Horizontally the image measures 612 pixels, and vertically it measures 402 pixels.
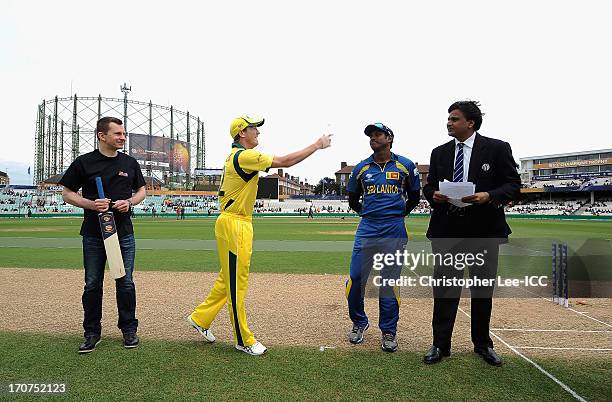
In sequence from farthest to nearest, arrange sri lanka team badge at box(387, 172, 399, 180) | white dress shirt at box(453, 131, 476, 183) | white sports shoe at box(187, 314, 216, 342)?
sri lanka team badge at box(387, 172, 399, 180) → white sports shoe at box(187, 314, 216, 342) → white dress shirt at box(453, 131, 476, 183)

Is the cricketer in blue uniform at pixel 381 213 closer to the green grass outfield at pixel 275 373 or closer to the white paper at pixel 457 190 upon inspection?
the green grass outfield at pixel 275 373

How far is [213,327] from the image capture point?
5457 mm

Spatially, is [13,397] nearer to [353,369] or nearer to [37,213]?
[353,369]

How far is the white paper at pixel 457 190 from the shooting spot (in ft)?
12.9

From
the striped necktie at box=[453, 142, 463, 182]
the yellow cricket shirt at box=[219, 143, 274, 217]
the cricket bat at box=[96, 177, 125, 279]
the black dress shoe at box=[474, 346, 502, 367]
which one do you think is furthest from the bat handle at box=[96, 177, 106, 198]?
the black dress shoe at box=[474, 346, 502, 367]

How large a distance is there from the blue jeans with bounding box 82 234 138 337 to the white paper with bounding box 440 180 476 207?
317 cm

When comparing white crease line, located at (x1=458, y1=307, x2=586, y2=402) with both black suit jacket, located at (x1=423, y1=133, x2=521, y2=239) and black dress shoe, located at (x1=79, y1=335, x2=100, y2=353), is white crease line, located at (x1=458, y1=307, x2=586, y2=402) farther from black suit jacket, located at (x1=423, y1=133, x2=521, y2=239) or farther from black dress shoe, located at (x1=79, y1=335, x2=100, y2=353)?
black dress shoe, located at (x1=79, y1=335, x2=100, y2=353)

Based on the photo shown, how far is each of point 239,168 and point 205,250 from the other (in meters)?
11.5

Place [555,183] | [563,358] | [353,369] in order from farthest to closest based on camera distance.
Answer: [555,183] < [563,358] < [353,369]

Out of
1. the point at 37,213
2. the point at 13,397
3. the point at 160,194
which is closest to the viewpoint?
the point at 13,397

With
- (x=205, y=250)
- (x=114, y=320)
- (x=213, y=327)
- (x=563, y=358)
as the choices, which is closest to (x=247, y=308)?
(x=213, y=327)

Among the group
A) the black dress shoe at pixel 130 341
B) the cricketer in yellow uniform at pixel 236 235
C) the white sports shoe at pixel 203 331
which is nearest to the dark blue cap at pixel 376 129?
the cricketer in yellow uniform at pixel 236 235

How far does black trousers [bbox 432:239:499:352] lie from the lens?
13.9 feet

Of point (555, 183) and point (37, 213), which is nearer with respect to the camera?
point (37, 213)
